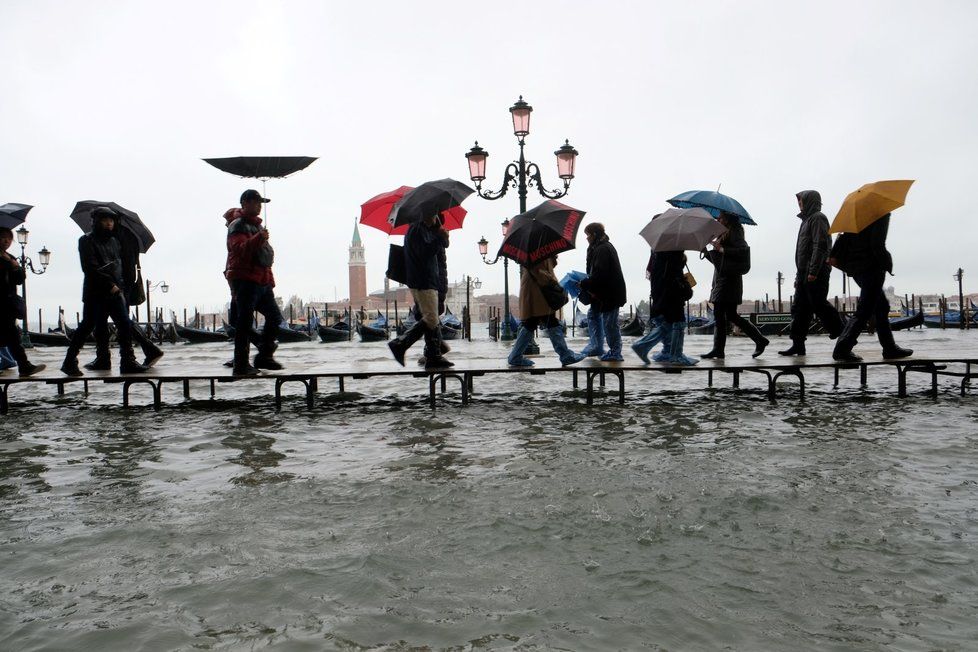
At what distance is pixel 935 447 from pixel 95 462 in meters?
5.37

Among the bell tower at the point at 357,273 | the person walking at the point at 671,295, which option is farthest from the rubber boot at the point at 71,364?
Answer: the bell tower at the point at 357,273

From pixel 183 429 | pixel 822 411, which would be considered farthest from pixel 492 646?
pixel 822 411

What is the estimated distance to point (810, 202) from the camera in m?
7.40

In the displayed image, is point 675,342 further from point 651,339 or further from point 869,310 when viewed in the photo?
→ point 869,310

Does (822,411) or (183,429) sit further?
(822,411)

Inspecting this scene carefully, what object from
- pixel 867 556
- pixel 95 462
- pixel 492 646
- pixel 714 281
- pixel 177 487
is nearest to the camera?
Answer: pixel 492 646

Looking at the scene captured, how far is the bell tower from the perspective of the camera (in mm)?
128375

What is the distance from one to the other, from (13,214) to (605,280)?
21.1 feet

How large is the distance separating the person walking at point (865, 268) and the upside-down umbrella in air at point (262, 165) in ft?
16.4

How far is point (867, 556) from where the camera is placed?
9.05ft

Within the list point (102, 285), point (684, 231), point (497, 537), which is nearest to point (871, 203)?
point (684, 231)

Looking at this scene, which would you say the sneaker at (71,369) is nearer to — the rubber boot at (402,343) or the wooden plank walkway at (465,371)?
the wooden plank walkway at (465,371)

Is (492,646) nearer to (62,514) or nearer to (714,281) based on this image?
(62,514)

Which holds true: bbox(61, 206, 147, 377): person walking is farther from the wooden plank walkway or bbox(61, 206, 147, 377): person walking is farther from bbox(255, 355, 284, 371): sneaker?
bbox(255, 355, 284, 371): sneaker
